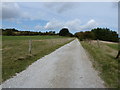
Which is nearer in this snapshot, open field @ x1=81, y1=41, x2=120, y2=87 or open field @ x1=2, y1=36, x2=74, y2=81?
open field @ x1=81, y1=41, x2=120, y2=87

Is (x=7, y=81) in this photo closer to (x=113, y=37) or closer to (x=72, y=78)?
(x=72, y=78)

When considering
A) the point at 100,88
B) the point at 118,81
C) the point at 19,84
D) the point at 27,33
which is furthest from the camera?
the point at 27,33

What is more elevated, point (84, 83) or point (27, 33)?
point (27, 33)

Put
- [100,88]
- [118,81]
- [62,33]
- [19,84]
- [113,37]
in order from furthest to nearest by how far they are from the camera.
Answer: [62,33] < [113,37] < [118,81] < [19,84] < [100,88]

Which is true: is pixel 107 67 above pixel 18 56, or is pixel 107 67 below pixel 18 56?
below

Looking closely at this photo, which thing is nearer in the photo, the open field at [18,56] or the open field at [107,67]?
the open field at [107,67]

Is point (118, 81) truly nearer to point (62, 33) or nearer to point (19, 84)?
point (19, 84)

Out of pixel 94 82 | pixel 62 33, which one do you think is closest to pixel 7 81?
pixel 94 82

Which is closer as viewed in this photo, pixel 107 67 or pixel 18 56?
pixel 107 67

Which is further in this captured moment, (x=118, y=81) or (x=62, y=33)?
(x=62, y=33)

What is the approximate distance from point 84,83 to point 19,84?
2.09 metres

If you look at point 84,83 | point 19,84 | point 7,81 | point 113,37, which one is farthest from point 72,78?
point 113,37

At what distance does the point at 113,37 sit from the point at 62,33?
46.0m

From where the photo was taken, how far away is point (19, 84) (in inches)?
134
